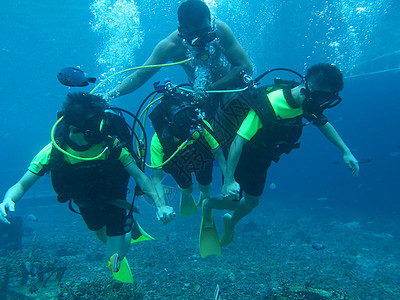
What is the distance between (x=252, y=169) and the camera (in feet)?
15.2

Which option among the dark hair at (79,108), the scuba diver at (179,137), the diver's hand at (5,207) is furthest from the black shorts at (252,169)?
the diver's hand at (5,207)

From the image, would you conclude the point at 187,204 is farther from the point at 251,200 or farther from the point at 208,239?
the point at 251,200

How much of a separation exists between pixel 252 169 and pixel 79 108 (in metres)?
3.20

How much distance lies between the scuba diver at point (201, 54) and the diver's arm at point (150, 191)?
4.82ft

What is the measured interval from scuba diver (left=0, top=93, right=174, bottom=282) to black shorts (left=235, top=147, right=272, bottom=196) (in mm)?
1862

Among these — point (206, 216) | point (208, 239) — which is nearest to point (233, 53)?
point (206, 216)

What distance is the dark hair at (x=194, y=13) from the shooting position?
4.06 meters

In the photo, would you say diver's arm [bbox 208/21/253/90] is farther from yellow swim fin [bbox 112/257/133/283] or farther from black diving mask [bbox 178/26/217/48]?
yellow swim fin [bbox 112/257/133/283]

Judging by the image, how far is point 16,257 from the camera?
324 inches

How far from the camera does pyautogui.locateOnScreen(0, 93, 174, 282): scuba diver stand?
3.40 metres

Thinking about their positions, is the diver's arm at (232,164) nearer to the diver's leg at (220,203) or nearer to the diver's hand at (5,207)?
the diver's leg at (220,203)

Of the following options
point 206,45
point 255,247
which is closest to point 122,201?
point 206,45

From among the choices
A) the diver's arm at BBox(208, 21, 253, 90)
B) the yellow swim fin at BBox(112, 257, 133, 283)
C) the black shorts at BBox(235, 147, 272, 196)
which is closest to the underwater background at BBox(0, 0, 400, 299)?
the yellow swim fin at BBox(112, 257, 133, 283)

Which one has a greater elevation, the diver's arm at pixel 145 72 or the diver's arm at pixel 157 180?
the diver's arm at pixel 145 72
